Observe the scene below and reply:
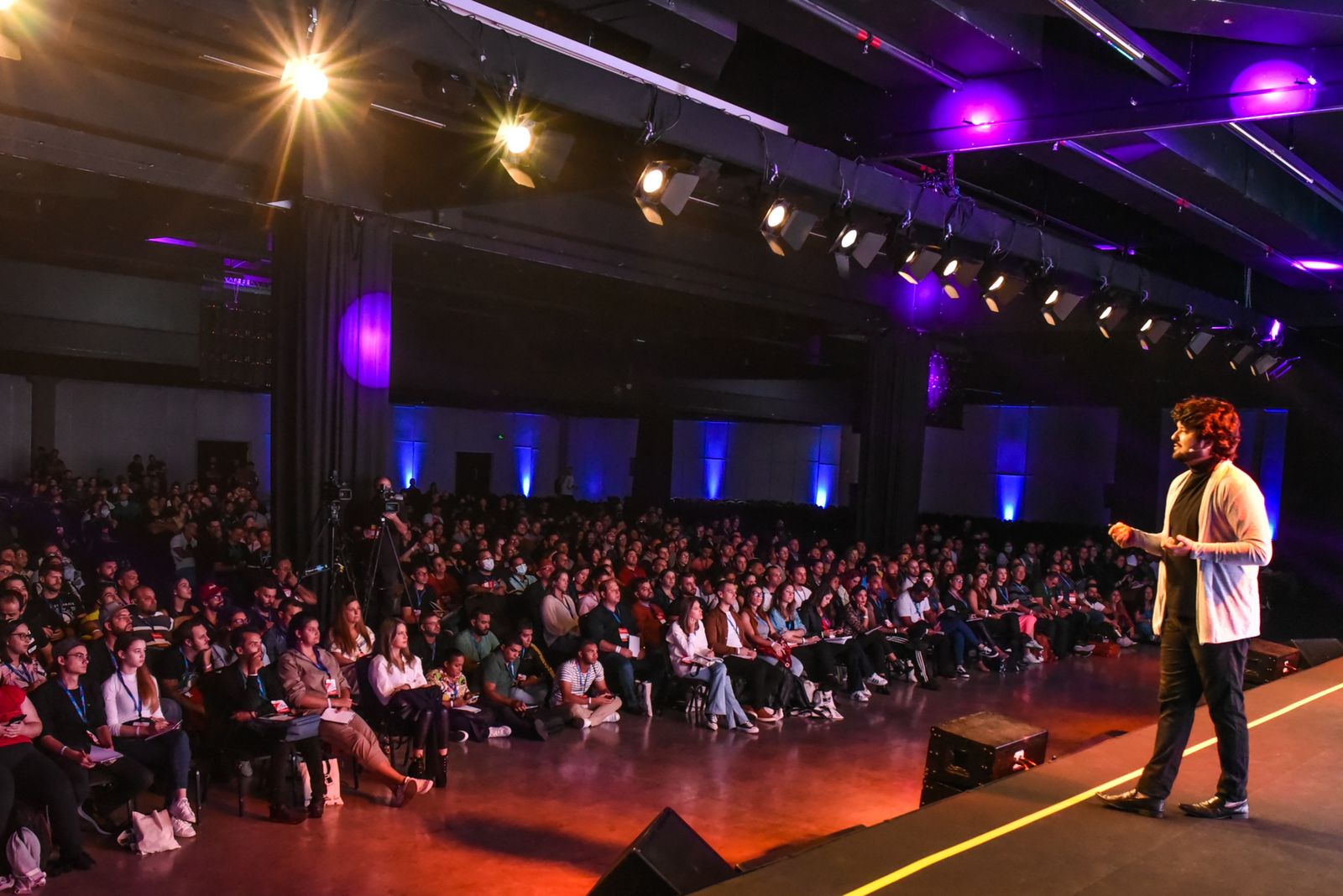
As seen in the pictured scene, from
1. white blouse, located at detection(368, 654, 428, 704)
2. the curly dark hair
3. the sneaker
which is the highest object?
the curly dark hair

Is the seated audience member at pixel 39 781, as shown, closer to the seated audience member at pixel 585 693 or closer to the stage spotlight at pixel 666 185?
the seated audience member at pixel 585 693

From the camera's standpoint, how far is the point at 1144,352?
14977mm

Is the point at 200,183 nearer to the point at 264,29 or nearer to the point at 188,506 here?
the point at 264,29

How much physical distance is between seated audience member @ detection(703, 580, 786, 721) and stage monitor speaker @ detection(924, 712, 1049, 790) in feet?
9.85

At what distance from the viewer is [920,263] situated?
7238mm

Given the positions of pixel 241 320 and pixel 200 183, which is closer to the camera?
pixel 200 183

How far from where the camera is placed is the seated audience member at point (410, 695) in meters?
5.54

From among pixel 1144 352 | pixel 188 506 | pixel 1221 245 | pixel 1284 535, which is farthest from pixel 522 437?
pixel 1221 245

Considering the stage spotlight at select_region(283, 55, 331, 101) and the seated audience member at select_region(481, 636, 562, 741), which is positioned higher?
the stage spotlight at select_region(283, 55, 331, 101)

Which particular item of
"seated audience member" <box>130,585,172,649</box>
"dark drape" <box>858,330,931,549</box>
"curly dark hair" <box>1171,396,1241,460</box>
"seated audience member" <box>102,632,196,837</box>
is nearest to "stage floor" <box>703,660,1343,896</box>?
"curly dark hair" <box>1171,396,1241,460</box>

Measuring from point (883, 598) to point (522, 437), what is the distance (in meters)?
13.0

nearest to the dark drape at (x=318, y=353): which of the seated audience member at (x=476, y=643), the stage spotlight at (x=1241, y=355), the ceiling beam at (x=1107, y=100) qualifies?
the seated audience member at (x=476, y=643)

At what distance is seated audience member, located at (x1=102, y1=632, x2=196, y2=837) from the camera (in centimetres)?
470

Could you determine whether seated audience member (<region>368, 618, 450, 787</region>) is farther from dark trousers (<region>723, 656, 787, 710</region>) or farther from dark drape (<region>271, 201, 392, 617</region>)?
dark trousers (<region>723, 656, 787, 710</region>)
